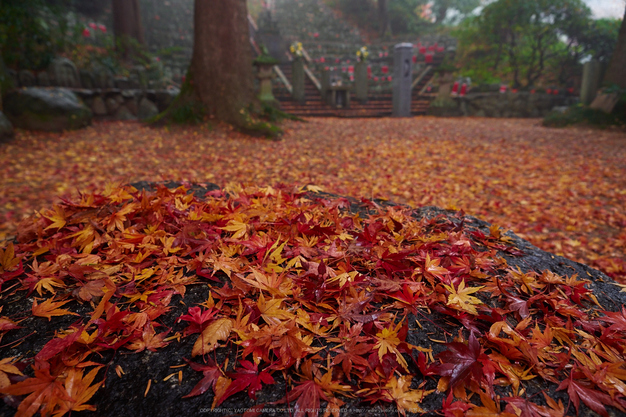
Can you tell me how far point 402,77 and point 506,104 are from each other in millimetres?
3976

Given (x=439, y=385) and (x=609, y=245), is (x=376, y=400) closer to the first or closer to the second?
(x=439, y=385)

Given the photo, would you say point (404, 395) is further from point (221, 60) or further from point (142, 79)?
point (142, 79)

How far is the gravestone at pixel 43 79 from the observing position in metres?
7.39

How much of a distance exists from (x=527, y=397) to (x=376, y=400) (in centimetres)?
43

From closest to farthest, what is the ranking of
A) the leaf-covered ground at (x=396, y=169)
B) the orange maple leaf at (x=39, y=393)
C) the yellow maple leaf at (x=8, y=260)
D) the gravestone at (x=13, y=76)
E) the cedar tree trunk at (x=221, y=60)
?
the orange maple leaf at (x=39, y=393)
the yellow maple leaf at (x=8, y=260)
the leaf-covered ground at (x=396, y=169)
the cedar tree trunk at (x=221, y=60)
the gravestone at (x=13, y=76)

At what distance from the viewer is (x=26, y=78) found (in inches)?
281

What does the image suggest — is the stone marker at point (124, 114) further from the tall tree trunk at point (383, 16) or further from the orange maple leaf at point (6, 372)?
the tall tree trunk at point (383, 16)

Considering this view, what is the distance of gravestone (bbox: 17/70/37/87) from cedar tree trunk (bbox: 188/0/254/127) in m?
3.47

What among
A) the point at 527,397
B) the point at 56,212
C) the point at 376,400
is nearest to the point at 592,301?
the point at 527,397

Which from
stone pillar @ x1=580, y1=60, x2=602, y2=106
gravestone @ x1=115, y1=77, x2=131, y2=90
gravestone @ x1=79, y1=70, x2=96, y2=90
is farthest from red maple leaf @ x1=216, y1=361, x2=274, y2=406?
stone pillar @ x1=580, y1=60, x2=602, y2=106

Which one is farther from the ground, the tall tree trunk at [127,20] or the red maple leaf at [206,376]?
the tall tree trunk at [127,20]

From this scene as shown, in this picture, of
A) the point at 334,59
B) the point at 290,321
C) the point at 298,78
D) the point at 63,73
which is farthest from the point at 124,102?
the point at 334,59

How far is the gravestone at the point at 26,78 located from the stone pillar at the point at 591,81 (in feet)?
46.9

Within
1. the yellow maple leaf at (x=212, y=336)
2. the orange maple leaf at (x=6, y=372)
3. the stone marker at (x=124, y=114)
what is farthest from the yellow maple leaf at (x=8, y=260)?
the stone marker at (x=124, y=114)
